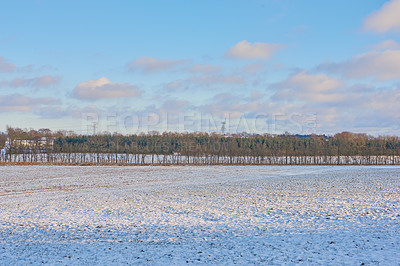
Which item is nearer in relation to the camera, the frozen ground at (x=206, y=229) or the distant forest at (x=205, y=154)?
the frozen ground at (x=206, y=229)

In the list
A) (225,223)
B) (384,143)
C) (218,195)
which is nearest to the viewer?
(225,223)

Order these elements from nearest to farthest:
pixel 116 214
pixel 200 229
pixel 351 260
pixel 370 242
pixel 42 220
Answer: pixel 351 260
pixel 370 242
pixel 200 229
pixel 42 220
pixel 116 214

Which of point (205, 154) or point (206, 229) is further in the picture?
point (205, 154)

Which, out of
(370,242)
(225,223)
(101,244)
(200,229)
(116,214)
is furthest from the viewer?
(116,214)

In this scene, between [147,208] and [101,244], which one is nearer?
[101,244]

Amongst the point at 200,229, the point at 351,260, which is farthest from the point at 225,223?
the point at 351,260

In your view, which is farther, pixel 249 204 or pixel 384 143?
pixel 384 143

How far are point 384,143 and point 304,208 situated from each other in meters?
98.4

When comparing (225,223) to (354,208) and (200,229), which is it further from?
(354,208)

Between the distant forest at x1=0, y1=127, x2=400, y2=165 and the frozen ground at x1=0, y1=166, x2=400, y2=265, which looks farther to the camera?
the distant forest at x1=0, y1=127, x2=400, y2=165

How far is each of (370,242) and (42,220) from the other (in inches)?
560

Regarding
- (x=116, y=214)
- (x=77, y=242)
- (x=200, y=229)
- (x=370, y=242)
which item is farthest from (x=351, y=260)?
(x=116, y=214)

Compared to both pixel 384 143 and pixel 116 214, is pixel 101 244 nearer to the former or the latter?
pixel 116 214

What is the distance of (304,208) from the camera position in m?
18.6
